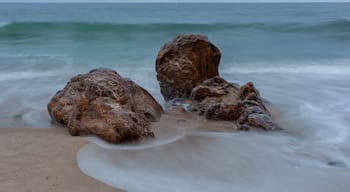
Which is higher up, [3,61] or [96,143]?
[96,143]

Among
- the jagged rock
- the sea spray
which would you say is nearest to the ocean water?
the sea spray

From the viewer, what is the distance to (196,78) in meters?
6.47

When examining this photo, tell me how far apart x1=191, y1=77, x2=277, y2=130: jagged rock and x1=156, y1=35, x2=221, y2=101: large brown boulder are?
28 cm

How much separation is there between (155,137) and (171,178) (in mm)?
1091

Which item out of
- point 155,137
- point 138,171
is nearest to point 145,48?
point 155,137

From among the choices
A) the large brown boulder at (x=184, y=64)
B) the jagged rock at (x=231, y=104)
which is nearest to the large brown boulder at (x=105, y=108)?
the jagged rock at (x=231, y=104)

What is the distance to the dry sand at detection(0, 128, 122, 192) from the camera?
3.20 meters

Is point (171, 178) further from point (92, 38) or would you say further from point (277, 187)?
point (92, 38)

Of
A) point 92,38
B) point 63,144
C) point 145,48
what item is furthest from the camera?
point 92,38

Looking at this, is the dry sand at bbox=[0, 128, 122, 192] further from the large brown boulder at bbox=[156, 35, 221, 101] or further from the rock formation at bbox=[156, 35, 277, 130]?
the large brown boulder at bbox=[156, 35, 221, 101]

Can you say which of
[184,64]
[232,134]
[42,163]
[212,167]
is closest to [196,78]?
[184,64]

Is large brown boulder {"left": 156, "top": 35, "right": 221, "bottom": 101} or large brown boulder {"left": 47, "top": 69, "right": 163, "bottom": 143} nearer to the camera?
large brown boulder {"left": 47, "top": 69, "right": 163, "bottom": 143}

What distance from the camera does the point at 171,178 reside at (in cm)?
353

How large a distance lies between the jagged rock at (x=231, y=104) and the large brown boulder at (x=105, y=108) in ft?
2.13
